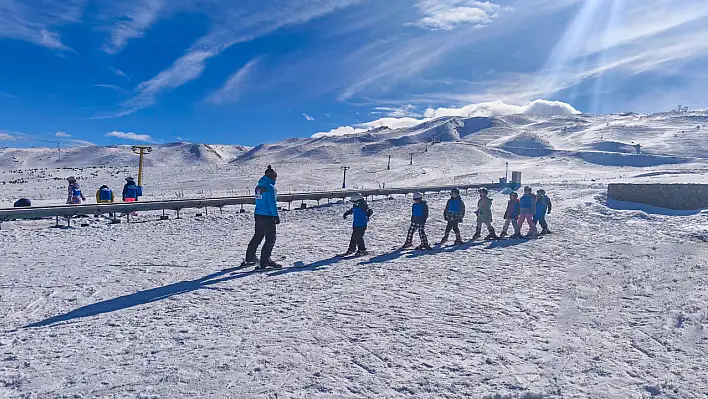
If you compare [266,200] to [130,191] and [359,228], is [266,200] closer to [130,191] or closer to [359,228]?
[359,228]

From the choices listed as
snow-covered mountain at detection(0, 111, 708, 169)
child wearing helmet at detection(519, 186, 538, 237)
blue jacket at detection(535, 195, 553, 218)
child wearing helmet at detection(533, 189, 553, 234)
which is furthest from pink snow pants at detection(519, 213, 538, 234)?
snow-covered mountain at detection(0, 111, 708, 169)

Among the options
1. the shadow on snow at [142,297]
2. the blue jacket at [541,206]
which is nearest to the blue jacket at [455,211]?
the blue jacket at [541,206]

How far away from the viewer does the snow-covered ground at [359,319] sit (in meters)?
4.60

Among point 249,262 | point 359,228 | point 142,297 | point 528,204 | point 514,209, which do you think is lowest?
point 142,297

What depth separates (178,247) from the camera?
1237 centimetres

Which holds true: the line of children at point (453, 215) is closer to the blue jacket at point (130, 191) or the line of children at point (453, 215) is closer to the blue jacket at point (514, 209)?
the blue jacket at point (514, 209)

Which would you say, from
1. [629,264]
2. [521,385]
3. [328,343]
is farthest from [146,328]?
[629,264]

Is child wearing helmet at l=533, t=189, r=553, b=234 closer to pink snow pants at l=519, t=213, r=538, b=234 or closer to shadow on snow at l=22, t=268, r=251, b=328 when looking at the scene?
pink snow pants at l=519, t=213, r=538, b=234

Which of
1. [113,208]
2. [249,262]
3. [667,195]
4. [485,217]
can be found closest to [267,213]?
[249,262]

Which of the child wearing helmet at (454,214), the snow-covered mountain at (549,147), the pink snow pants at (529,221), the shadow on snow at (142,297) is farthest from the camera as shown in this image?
the snow-covered mountain at (549,147)

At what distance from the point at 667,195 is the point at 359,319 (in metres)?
17.0

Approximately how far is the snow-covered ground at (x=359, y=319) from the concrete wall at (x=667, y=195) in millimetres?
5602

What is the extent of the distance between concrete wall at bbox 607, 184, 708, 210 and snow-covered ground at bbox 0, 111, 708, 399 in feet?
18.4

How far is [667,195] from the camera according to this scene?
18125 mm
